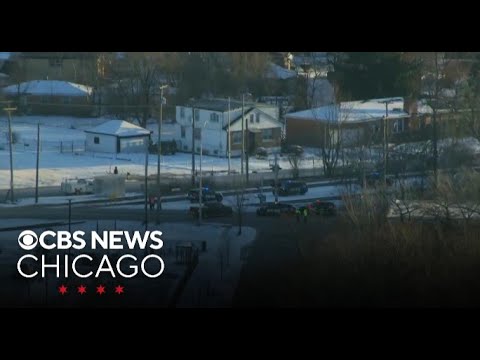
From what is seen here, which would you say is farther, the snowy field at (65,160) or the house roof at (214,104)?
the house roof at (214,104)

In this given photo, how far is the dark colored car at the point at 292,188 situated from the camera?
461 centimetres

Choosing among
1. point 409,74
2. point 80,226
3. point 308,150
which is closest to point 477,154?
point 409,74

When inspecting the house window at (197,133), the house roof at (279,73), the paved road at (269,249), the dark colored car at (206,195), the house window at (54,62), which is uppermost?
the house window at (54,62)

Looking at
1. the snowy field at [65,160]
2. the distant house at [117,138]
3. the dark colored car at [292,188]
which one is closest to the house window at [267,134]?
the snowy field at [65,160]

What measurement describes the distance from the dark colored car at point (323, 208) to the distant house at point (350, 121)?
11.9 inches

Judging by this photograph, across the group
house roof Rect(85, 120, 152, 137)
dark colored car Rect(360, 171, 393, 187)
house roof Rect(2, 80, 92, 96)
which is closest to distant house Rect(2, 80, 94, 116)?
house roof Rect(2, 80, 92, 96)

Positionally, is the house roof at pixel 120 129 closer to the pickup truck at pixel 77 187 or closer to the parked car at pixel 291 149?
the pickup truck at pixel 77 187

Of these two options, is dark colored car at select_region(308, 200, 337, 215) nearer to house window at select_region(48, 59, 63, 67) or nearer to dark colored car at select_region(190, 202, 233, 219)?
dark colored car at select_region(190, 202, 233, 219)

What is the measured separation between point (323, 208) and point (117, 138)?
105cm

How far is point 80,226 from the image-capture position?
4.24m

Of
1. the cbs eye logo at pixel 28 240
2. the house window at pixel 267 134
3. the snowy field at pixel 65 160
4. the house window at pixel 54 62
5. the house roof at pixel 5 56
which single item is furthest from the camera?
the house window at pixel 267 134

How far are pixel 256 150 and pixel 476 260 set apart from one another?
1.20 meters

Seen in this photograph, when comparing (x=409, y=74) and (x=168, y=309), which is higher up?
(x=409, y=74)

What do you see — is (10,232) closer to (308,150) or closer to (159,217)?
(159,217)
